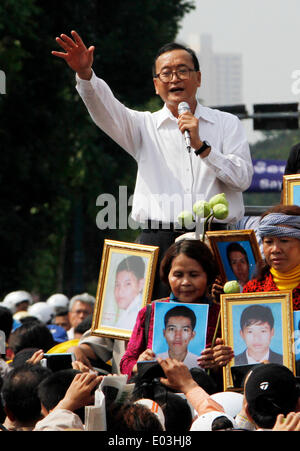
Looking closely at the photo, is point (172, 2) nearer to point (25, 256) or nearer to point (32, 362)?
point (25, 256)

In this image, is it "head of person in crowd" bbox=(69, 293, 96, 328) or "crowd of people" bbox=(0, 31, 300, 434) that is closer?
"crowd of people" bbox=(0, 31, 300, 434)

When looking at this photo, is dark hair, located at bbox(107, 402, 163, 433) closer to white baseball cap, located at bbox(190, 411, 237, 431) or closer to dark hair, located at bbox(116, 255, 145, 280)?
white baseball cap, located at bbox(190, 411, 237, 431)

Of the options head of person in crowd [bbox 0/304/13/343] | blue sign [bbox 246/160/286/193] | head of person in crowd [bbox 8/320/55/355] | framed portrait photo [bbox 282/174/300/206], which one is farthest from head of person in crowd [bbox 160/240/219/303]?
blue sign [bbox 246/160/286/193]

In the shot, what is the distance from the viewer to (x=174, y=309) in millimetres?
5793

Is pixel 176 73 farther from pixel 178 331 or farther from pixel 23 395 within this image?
pixel 23 395

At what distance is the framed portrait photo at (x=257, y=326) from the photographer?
5.59m

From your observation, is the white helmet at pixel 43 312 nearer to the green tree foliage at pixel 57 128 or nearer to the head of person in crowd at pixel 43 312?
the head of person in crowd at pixel 43 312

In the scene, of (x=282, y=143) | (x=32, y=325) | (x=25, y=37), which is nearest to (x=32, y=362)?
(x=32, y=325)

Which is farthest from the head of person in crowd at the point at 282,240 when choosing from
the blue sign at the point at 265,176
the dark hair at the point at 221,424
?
the blue sign at the point at 265,176

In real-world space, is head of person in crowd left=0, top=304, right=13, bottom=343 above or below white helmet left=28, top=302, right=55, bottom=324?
below

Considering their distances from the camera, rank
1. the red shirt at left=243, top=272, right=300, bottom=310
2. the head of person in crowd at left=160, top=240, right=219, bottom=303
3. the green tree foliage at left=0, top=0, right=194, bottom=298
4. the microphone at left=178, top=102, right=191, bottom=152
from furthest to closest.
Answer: the green tree foliage at left=0, top=0, right=194, bottom=298 → the microphone at left=178, top=102, right=191, bottom=152 → the head of person in crowd at left=160, top=240, right=219, bottom=303 → the red shirt at left=243, top=272, right=300, bottom=310

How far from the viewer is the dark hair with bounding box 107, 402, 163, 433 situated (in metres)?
4.31

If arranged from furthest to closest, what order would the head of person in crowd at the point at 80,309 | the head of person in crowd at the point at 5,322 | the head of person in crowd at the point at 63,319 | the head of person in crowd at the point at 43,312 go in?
the head of person in crowd at the point at 43,312
the head of person in crowd at the point at 63,319
the head of person in crowd at the point at 80,309
the head of person in crowd at the point at 5,322

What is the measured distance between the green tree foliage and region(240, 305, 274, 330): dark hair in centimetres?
1506
